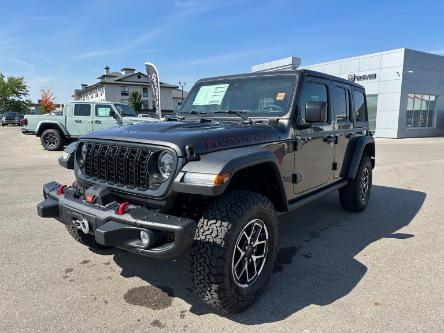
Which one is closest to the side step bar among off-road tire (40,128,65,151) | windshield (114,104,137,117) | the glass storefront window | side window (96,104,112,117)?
windshield (114,104,137,117)

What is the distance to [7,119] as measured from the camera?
141 ft

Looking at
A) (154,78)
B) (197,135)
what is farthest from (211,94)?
(154,78)

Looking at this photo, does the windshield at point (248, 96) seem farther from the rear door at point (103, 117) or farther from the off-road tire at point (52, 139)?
the off-road tire at point (52, 139)

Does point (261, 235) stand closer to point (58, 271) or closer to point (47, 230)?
point (58, 271)

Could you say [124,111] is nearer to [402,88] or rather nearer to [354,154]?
[354,154]

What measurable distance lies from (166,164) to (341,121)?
2992 mm

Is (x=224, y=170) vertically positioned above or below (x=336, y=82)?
below

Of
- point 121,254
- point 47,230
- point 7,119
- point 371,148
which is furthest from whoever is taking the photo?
point 7,119

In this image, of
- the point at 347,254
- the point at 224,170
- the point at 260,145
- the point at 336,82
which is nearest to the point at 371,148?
the point at 336,82

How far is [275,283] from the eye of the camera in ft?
10.6

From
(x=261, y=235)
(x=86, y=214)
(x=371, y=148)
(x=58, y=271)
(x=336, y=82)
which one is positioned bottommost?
(x=58, y=271)

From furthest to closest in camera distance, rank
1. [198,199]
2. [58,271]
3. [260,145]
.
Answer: [58,271], [260,145], [198,199]

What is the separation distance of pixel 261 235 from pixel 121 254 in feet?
5.44

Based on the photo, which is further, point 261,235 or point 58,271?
point 58,271
